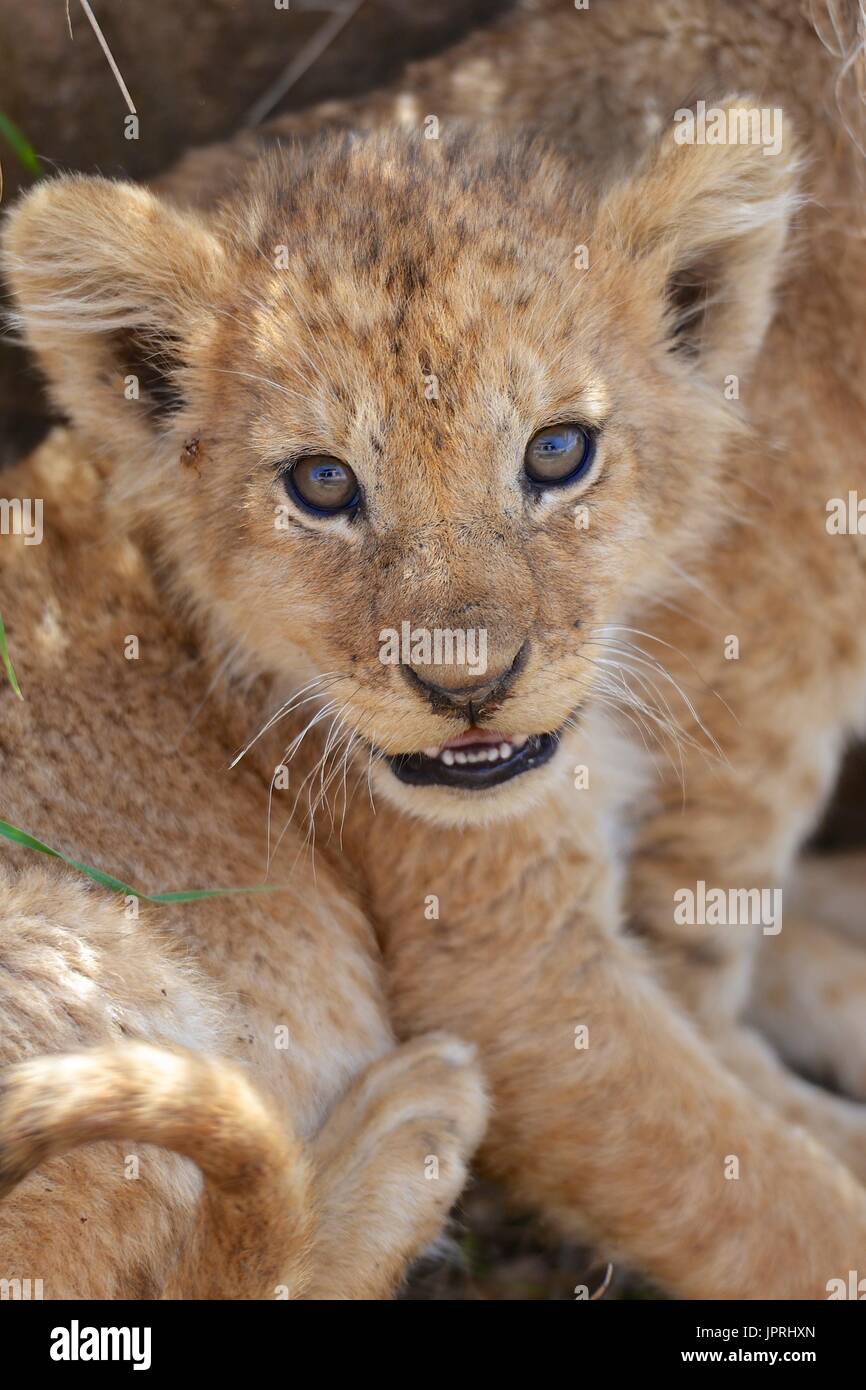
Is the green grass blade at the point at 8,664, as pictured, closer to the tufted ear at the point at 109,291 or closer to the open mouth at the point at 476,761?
the tufted ear at the point at 109,291

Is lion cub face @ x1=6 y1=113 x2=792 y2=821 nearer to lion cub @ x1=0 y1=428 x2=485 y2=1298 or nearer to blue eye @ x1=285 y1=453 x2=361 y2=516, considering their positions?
blue eye @ x1=285 y1=453 x2=361 y2=516
